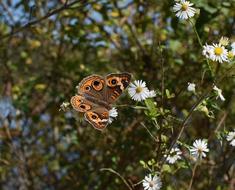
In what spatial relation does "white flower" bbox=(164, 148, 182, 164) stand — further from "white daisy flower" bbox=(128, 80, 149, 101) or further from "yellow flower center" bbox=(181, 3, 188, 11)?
"yellow flower center" bbox=(181, 3, 188, 11)

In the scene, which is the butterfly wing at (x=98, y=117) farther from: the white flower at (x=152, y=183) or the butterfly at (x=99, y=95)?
the white flower at (x=152, y=183)

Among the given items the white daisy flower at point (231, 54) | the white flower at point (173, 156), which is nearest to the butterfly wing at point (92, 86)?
the white flower at point (173, 156)

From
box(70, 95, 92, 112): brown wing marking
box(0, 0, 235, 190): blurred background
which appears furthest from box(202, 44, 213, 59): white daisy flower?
box(0, 0, 235, 190): blurred background

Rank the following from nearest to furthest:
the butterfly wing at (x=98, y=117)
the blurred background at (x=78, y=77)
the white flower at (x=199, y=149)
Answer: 1. the butterfly wing at (x=98, y=117)
2. the white flower at (x=199, y=149)
3. the blurred background at (x=78, y=77)

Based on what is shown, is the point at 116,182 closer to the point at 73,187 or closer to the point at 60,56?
the point at 73,187

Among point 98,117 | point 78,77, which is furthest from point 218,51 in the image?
point 78,77

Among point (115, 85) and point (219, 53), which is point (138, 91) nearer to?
point (115, 85)

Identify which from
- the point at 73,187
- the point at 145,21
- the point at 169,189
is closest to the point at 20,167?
the point at 73,187
